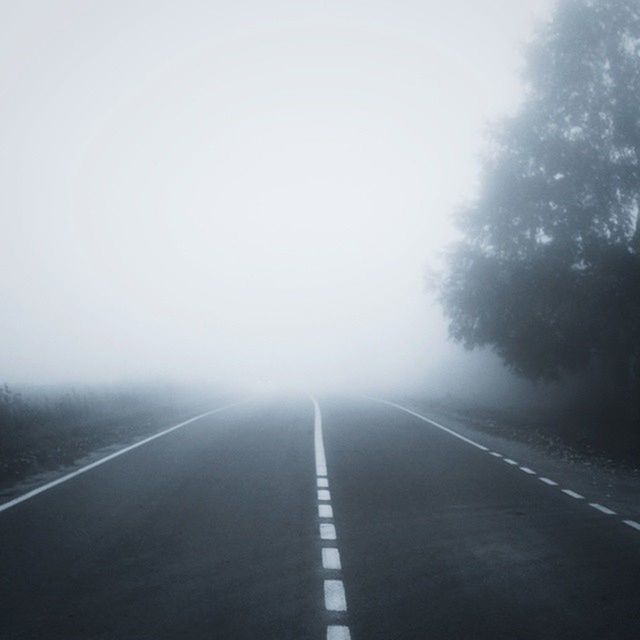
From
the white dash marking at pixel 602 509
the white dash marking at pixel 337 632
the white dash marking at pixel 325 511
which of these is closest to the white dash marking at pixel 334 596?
the white dash marking at pixel 337 632

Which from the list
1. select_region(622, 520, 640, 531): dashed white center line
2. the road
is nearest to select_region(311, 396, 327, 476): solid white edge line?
the road

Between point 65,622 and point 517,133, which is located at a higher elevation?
point 517,133

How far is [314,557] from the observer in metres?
6.65

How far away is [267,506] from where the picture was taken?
9133 millimetres

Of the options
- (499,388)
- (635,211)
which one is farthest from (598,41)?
(499,388)

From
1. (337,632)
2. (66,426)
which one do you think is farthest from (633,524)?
(66,426)

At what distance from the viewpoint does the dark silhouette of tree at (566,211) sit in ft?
69.0

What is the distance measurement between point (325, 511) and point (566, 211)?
696 inches

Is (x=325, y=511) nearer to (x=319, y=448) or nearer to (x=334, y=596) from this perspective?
(x=334, y=596)

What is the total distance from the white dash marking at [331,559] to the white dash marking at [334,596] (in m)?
0.43

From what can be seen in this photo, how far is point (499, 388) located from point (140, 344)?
8304cm

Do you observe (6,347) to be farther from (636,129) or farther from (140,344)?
(636,129)

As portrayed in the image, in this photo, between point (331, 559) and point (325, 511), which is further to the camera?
point (325, 511)

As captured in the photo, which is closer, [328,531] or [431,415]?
[328,531]
